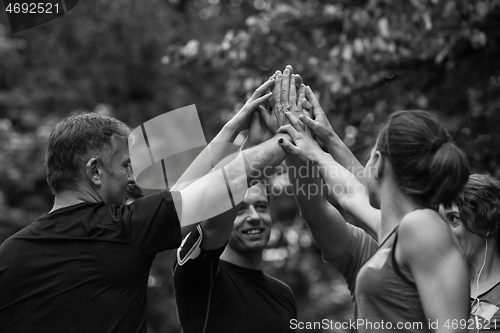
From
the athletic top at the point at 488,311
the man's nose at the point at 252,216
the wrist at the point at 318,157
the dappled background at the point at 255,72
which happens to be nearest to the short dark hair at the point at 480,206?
the athletic top at the point at 488,311

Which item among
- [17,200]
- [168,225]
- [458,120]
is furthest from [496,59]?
[17,200]

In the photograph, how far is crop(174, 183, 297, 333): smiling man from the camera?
307 centimetres

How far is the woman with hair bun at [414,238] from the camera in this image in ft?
6.15

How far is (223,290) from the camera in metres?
3.29

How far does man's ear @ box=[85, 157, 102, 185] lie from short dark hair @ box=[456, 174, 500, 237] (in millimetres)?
1604

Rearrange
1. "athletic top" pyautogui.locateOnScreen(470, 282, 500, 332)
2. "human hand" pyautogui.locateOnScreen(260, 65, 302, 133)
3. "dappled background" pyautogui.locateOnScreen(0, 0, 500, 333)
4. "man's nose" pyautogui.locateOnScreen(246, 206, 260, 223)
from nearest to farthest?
"athletic top" pyautogui.locateOnScreen(470, 282, 500, 332)
"human hand" pyautogui.locateOnScreen(260, 65, 302, 133)
"man's nose" pyautogui.locateOnScreen(246, 206, 260, 223)
"dappled background" pyautogui.locateOnScreen(0, 0, 500, 333)

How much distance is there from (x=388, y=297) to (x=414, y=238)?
0.22 meters

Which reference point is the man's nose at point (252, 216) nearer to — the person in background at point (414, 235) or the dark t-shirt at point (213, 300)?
the dark t-shirt at point (213, 300)

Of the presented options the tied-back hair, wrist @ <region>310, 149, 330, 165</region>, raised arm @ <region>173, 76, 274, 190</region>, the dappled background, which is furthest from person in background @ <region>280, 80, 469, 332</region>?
the dappled background

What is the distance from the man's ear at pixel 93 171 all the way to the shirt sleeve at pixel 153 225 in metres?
0.22

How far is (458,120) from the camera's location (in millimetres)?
5434

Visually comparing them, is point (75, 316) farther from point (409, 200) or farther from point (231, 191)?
point (409, 200)

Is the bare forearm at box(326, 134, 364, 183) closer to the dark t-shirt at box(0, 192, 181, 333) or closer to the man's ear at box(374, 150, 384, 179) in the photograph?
the man's ear at box(374, 150, 384, 179)

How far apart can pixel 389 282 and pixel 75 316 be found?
114 cm
